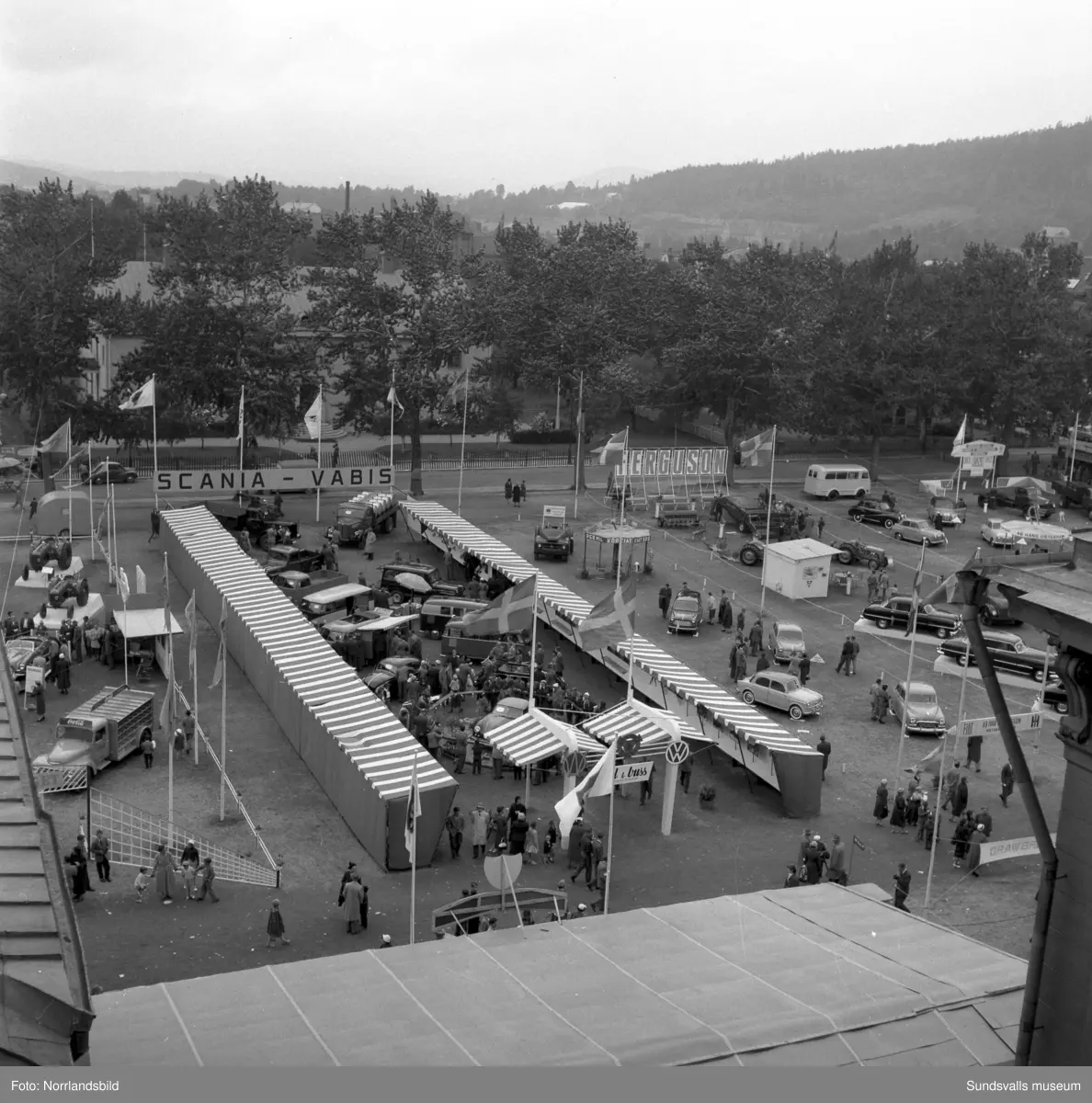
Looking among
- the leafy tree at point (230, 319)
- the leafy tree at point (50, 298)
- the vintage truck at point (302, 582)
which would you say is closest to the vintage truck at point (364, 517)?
the vintage truck at point (302, 582)

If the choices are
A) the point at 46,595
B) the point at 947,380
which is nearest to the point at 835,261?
the point at 947,380

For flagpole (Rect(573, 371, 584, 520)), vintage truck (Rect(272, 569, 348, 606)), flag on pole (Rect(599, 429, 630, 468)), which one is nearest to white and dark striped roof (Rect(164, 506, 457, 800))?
vintage truck (Rect(272, 569, 348, 606))

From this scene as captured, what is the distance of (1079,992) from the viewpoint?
8844mm

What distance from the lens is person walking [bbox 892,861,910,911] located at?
24.2m

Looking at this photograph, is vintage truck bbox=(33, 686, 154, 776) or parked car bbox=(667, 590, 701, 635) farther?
parked car bbox=(667, 590, 701, 635)

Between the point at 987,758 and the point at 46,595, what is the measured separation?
28245mm

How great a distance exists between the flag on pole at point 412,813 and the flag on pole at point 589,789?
2.45m

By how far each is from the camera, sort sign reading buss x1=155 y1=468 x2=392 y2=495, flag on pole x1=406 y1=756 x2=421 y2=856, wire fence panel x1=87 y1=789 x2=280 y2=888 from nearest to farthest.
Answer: flag on pole x1=406 y1=756 x2=421 y2=856 → wire fence panel x1=87 y1=789 x2=280 y2=888 → sign reading buss x1=155 y1=468 x2=392 y2=495

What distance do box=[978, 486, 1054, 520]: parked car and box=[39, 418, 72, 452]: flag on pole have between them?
133ft

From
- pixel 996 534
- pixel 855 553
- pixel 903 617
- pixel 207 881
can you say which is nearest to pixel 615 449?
pixel 855 553

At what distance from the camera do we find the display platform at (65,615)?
3788 cm

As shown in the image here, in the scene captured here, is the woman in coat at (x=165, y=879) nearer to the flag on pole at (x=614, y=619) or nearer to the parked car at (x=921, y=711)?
the flag on pole at (x=614, y=619)

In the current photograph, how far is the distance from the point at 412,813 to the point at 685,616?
1841 cm

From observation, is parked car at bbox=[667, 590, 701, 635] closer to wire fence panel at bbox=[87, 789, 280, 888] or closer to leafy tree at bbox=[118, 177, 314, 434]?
wire fence panel at bbox=[87, 789, 280, 888]
